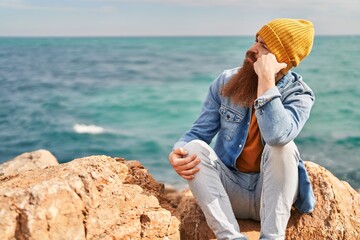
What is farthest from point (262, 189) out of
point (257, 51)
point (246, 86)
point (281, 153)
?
point (257, 51)

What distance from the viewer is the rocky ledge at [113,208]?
9.09 feet

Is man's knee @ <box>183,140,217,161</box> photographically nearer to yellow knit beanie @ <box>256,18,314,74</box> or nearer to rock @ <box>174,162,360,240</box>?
rock @ <box>174,162,360,240</box>

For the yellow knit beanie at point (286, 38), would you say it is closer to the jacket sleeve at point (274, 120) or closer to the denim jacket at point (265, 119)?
the denim jacket at point (265, 119)

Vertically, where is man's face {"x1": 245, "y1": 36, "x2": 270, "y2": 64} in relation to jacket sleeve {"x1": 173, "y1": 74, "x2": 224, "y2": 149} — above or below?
above

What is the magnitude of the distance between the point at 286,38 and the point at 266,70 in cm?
32

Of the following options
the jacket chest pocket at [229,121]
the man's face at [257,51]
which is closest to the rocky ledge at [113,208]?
the jacket chest pocket at [229,121]

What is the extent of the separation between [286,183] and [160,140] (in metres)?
13.0

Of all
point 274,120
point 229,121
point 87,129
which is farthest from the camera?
point 87,129

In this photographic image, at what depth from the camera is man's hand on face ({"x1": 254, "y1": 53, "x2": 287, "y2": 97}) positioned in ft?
10.5

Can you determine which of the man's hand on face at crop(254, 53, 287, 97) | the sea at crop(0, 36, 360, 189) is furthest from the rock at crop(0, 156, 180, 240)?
the sea at crop(0, 36, 360, 189)

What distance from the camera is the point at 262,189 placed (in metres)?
3.36

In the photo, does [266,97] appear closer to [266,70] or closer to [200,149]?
[266,70]

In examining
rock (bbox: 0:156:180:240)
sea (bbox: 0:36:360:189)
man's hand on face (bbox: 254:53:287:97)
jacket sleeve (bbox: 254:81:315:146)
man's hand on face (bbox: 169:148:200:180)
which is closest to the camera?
rock (bbox: 0:156:180:240)

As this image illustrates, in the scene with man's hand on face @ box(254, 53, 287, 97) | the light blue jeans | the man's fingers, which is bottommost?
the light blue jeans
